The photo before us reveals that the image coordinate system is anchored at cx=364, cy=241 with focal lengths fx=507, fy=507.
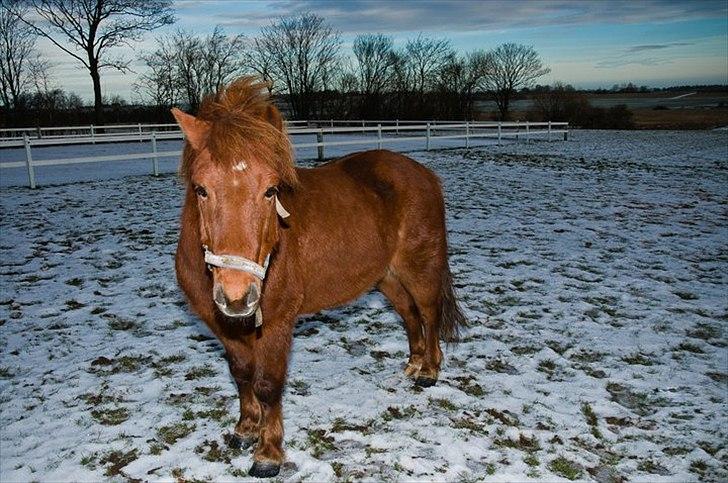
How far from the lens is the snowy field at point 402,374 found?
291 cm

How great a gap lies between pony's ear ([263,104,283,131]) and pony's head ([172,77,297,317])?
57mm

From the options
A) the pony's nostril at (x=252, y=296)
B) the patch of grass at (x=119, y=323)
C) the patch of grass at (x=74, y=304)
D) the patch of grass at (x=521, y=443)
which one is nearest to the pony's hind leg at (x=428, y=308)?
the patch of grass at (x=521, y=443)

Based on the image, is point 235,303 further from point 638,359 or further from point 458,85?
point 458,85

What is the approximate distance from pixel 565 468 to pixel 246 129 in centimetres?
248

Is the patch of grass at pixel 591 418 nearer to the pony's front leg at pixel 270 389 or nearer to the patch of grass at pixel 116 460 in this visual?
Result: the pony's front leg at pixel 270 389

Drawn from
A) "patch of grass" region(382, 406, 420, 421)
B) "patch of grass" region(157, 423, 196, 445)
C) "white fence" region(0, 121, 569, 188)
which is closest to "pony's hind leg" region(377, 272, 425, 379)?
"patch of grass" region(382, 406, 420, 421)

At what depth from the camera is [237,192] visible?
2.11 meters

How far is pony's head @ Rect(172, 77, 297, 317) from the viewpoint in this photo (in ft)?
6.64

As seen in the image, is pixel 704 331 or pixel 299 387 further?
pixel 704 331

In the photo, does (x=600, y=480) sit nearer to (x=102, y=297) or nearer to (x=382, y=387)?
(x=382, y=387)

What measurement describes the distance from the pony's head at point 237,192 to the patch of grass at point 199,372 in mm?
1966

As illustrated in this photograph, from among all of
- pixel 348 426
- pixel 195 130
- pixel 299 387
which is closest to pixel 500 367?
pixel 348 426

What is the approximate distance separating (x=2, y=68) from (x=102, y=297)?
141 ft

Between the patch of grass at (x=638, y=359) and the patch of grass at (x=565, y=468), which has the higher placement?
the patch of grass at (x=638, y=359)
